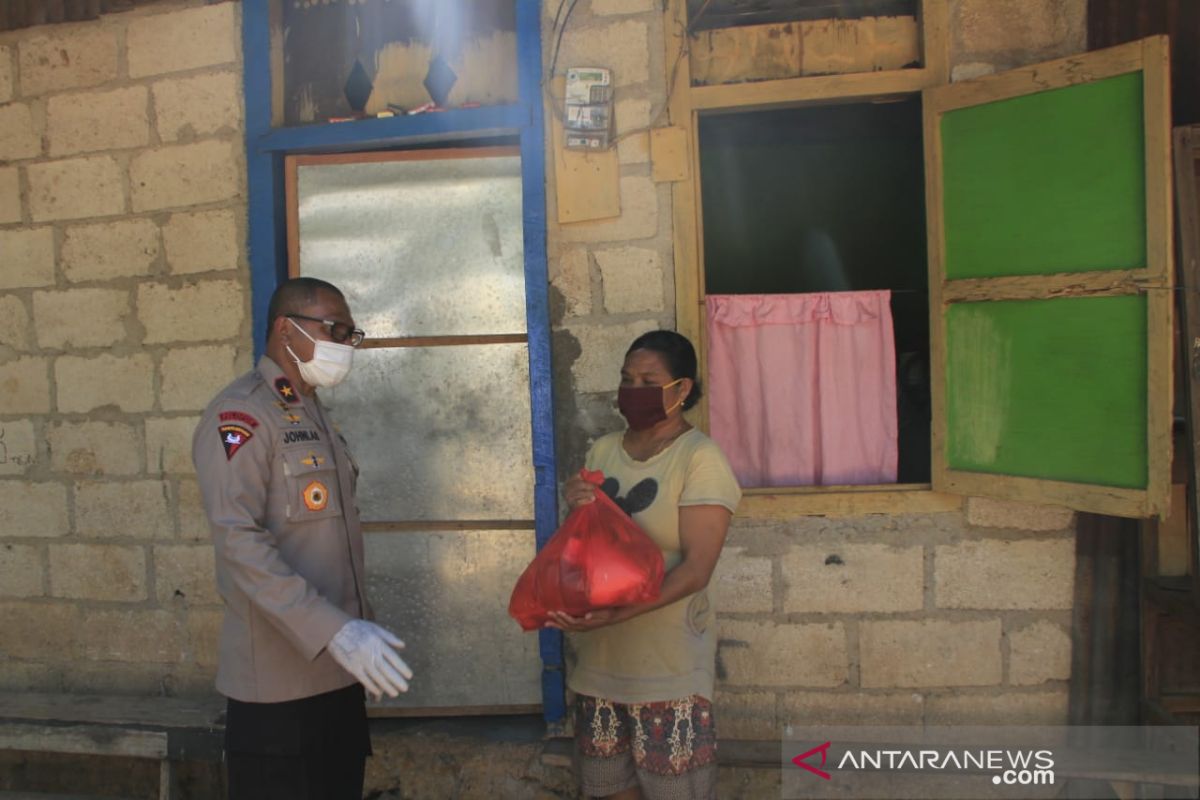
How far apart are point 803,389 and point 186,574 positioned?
8.98 feet

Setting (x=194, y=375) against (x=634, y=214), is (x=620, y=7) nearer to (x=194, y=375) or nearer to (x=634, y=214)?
(x=634, y=214)

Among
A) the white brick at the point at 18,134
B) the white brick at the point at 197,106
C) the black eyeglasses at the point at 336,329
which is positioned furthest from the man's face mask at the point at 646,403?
the white brick at the point at 18,134

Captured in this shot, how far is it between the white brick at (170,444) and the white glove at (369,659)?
2.05 meters

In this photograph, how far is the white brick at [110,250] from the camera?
13.7ft

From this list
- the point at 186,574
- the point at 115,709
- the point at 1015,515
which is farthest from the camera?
the point at 186,574

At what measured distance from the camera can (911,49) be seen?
373 centimetres

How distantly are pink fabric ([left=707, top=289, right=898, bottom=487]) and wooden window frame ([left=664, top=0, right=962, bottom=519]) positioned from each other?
0.11 metres

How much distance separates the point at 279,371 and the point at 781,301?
197 cm

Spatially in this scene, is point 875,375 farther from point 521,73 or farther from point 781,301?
point 521,73

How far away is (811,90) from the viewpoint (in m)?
3.68

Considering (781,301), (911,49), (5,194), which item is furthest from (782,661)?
(5,194)

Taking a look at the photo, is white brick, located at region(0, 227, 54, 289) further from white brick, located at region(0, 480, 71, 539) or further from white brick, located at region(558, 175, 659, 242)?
white brick, located at region(558, 175, 659, 242)

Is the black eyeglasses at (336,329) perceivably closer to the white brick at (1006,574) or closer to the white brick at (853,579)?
the white brick at (853,579)
